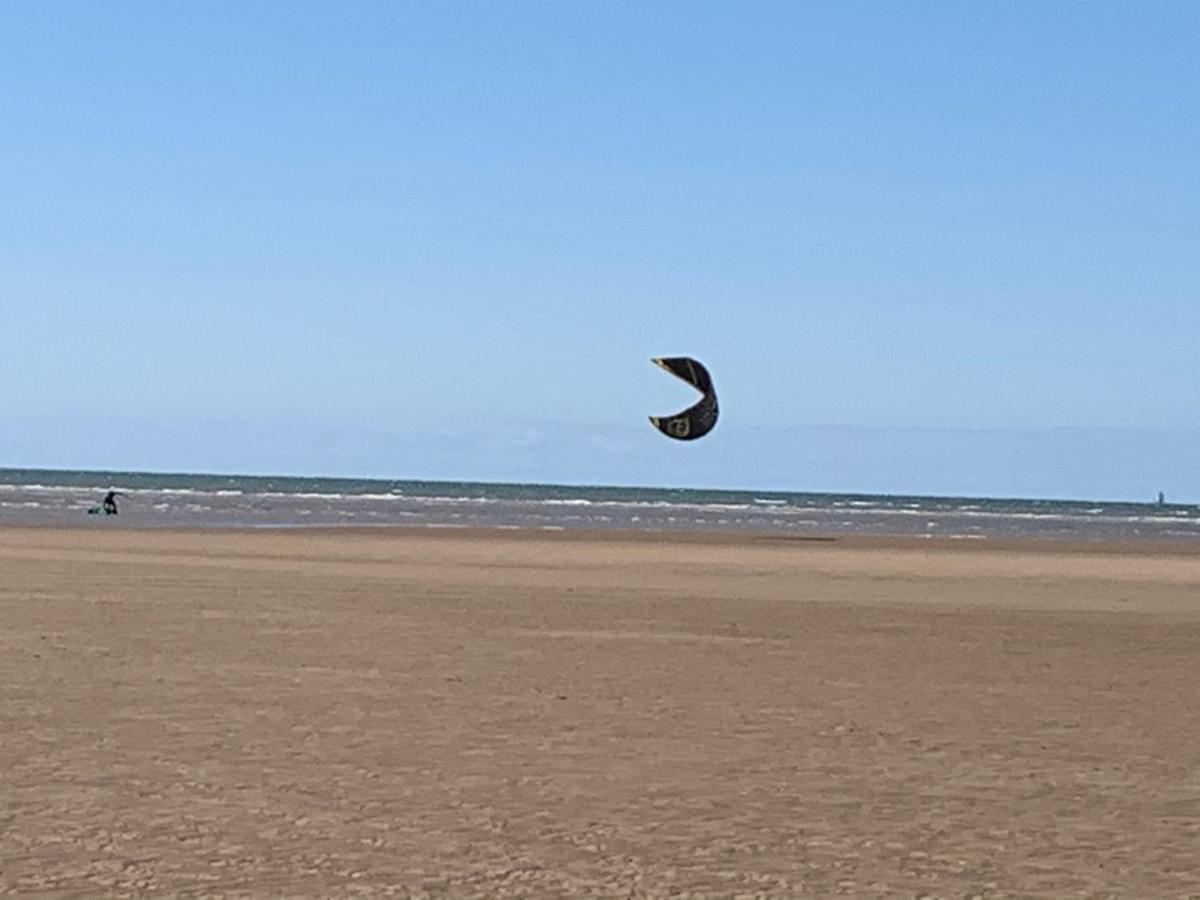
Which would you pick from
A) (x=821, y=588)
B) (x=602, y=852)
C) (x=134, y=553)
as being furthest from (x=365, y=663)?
(x=134, y=553)

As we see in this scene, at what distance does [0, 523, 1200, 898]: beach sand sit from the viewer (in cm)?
827

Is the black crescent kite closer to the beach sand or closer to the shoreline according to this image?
the shoreline

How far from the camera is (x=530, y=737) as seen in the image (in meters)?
12.1

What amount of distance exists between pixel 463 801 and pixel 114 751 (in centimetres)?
263

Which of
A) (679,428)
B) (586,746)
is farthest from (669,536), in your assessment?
(586,746)

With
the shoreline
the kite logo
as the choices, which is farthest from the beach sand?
the shoreline

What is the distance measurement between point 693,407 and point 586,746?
29546 millimetres

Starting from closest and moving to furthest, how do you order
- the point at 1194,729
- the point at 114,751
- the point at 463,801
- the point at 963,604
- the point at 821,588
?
the point at 463,801 → the point at 114,751 → the point at 1194,729 → the point at 963,604 → the point at 821,588

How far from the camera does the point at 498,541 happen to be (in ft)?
158

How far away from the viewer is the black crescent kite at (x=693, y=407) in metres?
40.9

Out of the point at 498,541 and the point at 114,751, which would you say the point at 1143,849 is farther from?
the point at 498,541

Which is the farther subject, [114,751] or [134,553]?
Answer: [134,553]

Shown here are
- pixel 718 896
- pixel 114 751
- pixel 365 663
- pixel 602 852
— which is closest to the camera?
pixel 718 896

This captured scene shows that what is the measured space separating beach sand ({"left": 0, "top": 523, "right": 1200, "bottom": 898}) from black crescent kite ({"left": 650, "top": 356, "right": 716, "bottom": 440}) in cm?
1510
